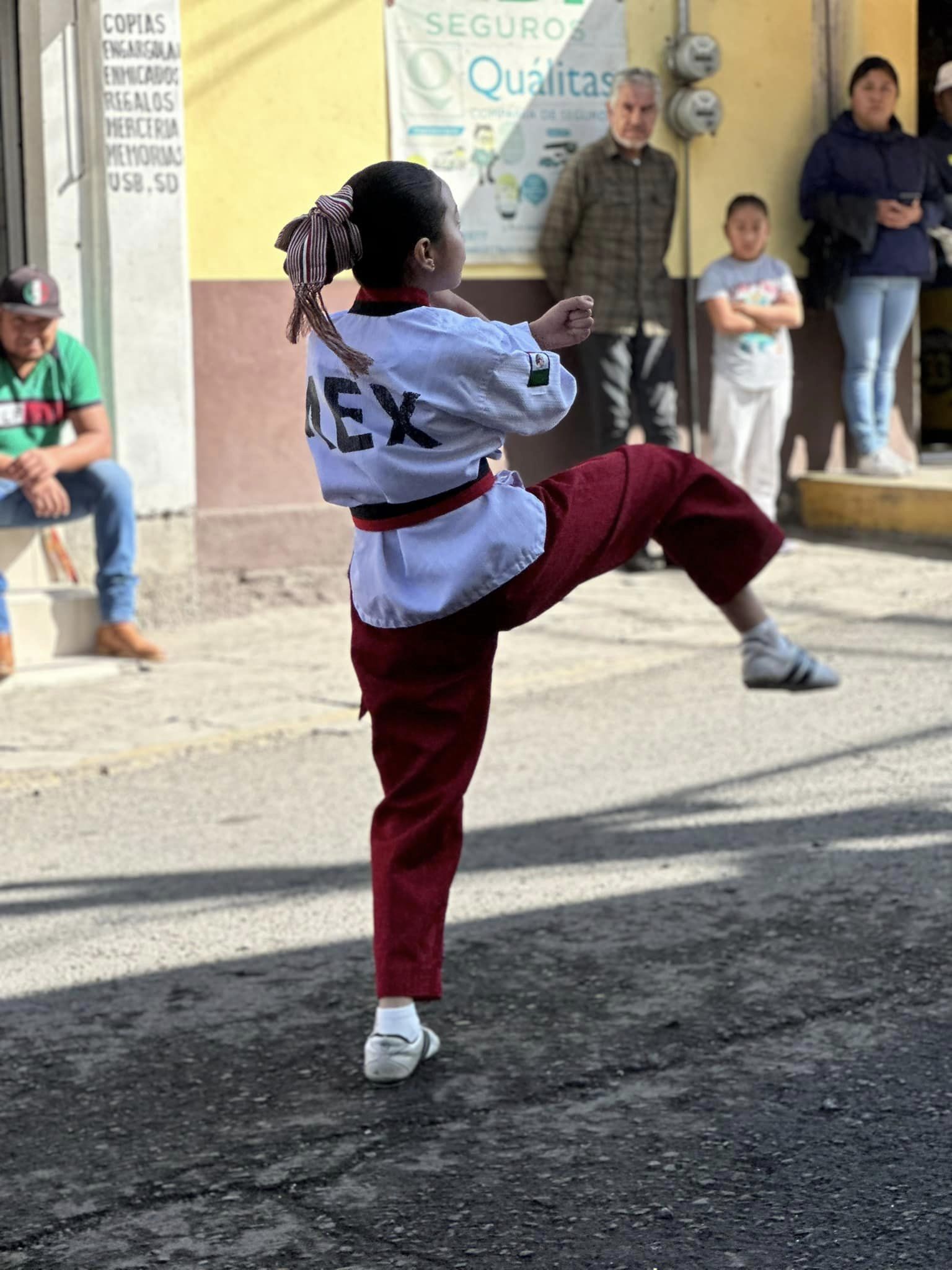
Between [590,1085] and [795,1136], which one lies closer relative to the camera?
[795,1136]

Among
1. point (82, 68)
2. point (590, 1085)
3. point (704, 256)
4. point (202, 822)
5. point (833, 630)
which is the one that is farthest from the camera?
point (704, 256)

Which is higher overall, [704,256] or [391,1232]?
[704,256]

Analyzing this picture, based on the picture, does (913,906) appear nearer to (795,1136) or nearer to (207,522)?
(795,1136)

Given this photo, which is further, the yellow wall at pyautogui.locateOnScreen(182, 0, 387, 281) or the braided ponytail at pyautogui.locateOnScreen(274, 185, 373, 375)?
the yellow wall at pyautogui.locateOnScreen(182, 0, 387, 281)

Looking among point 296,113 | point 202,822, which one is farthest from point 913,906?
point 296,113

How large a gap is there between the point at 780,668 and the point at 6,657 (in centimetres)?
422

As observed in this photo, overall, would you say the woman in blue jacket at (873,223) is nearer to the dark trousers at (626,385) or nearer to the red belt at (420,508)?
the dark trousers at (626,385)

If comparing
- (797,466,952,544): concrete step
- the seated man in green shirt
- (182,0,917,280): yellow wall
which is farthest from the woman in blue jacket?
the seated man in green shirt

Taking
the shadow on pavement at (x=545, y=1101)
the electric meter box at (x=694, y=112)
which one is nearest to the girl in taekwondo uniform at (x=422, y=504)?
the shadow on pavement at (x=545, y=1101)

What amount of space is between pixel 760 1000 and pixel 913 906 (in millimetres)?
677

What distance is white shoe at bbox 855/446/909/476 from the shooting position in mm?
11469

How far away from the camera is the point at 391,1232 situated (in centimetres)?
294

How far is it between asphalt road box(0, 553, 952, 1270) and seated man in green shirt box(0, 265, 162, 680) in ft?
6.45

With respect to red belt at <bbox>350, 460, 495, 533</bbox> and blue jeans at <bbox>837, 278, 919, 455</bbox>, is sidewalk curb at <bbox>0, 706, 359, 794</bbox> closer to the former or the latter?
red belt at <bbox>350, 460, 495, 533</bbox>
